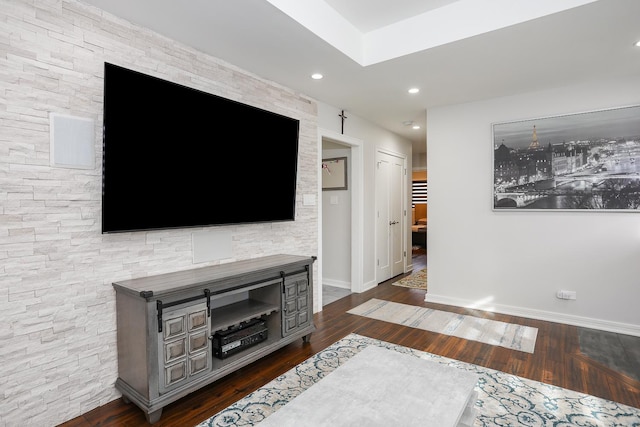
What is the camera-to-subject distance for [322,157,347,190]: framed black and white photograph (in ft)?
16.6

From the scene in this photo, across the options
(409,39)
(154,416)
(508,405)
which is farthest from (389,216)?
(154,416)

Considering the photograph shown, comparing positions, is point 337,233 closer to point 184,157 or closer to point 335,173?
point 335,173

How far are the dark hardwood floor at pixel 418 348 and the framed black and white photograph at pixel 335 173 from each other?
1933 mm

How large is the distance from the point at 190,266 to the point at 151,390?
0.94 metres

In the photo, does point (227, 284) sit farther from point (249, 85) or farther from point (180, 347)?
point (249, 85)

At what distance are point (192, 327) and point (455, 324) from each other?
2.70 m

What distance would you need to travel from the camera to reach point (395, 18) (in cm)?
285

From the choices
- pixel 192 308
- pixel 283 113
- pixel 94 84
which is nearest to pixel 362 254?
pixel 283 113

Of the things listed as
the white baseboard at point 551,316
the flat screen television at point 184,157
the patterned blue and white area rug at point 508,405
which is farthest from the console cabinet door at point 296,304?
the white baseboard at point 551,316

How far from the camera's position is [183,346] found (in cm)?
214

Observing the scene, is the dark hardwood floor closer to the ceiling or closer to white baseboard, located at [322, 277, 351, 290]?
white baseboard, located at [322, 277, 351, 290]

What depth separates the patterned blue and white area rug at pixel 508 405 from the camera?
2.00 meters

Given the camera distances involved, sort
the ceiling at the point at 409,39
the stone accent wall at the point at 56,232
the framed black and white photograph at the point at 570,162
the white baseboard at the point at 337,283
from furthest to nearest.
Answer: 1. the white baseboard at the point at 337,283
2. the framed black and white photograph at the point at 570,162
3. the ceiling at the point at 409,39
4. the stone accent wall at the point at 56,232

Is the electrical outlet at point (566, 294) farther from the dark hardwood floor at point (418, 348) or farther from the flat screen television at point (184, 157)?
the flat screen television at point (184, 157)
